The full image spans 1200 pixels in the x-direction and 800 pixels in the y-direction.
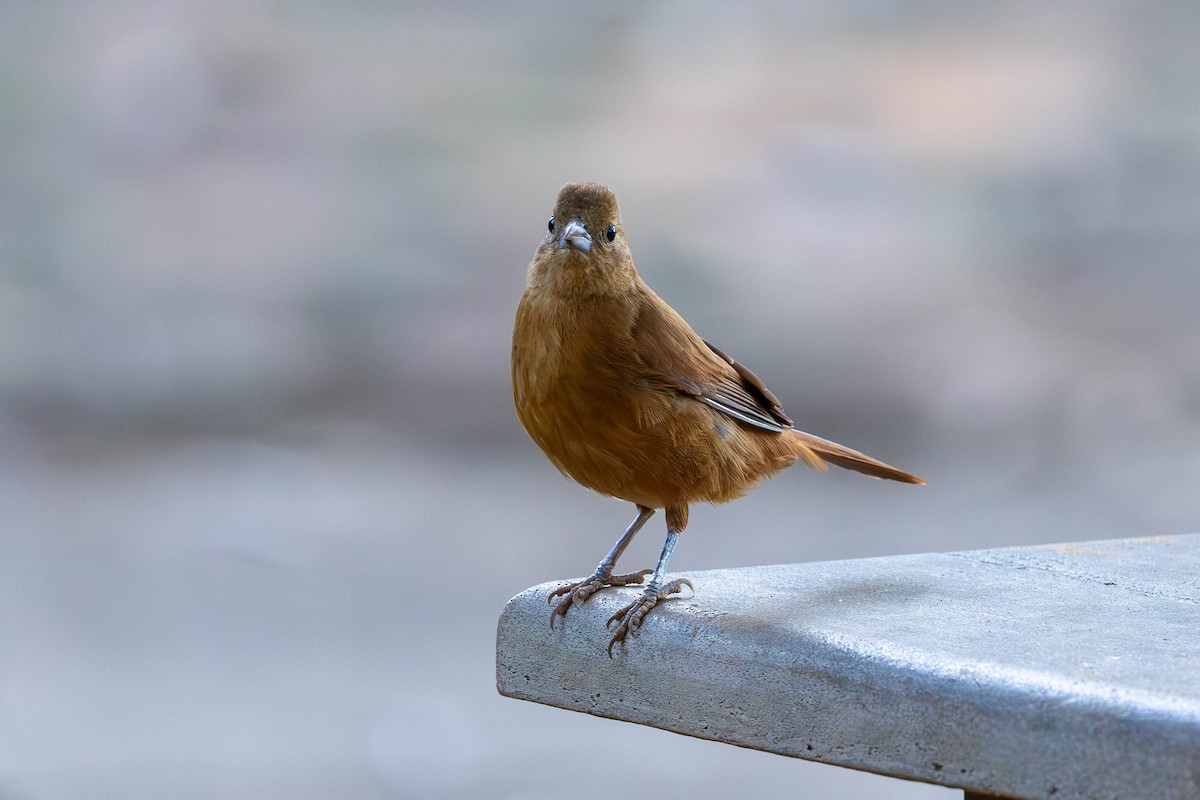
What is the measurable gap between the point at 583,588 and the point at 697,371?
0.56m

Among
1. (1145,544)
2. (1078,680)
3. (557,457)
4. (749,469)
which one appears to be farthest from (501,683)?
(1145,544)

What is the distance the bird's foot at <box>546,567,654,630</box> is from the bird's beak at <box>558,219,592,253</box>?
0.73 metres

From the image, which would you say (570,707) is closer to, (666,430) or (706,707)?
Result: (706,707)

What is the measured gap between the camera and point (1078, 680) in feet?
7.41

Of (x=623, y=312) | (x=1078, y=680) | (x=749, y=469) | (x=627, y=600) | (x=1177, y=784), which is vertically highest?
(x=623, y=312)

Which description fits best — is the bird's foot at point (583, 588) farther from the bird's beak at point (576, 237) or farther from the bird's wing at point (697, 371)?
the bird's beak at point (576, 237)

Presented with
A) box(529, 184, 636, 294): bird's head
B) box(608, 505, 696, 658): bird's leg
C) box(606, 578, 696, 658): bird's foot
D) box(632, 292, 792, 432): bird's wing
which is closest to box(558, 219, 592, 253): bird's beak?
box(529, 184, 636, 294): bird's head

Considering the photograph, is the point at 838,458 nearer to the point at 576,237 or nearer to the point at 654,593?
the point at 654,593

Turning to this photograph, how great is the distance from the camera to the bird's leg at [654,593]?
2.84 meters

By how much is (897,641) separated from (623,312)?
3.18ft

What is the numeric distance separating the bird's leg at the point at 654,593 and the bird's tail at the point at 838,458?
51 cm

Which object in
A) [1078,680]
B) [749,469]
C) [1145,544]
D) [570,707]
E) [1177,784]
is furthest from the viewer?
[1145,544]

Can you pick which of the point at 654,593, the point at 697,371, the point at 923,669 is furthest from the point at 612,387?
the point at 923,669

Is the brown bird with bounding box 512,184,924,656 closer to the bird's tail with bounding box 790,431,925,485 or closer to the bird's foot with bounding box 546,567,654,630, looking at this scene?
the bird's foot with bounding box 546,567,654,630
